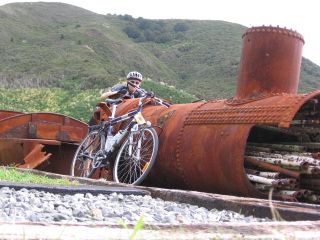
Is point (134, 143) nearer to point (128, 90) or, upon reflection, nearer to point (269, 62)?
point (128, 90)

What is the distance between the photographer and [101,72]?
51.4 m

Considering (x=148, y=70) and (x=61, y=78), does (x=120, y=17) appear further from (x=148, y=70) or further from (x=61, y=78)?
(x=61, y=78)

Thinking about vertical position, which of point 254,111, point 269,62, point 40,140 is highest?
point 269,62

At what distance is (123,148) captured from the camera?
7.46 meters

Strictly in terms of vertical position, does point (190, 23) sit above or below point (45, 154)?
above

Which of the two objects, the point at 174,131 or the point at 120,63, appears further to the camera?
the point at 120,63

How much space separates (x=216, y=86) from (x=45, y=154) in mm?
43394

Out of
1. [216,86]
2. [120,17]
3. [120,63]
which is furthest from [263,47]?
[120,17]

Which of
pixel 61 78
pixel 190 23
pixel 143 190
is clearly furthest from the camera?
pixel 190 23

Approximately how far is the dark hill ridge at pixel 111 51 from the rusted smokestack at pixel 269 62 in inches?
1491

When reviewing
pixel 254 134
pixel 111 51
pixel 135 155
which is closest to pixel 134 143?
pixel 135 155

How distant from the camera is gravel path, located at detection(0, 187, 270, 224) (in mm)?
3061

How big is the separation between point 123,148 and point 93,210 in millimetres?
4090

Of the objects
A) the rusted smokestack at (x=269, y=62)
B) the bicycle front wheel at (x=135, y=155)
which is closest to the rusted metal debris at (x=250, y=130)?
the rusted smokestack at (x=269, y=62)
